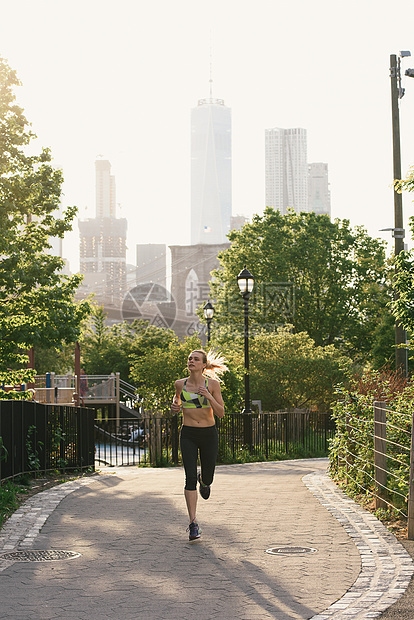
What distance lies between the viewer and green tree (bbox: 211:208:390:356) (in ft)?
151

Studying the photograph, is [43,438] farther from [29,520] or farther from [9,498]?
[29,520]

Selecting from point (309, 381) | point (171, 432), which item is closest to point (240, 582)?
point (171, 432)

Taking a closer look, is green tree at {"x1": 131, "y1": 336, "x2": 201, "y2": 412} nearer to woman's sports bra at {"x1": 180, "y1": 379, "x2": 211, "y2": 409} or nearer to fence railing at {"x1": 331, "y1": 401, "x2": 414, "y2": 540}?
fence railing at {"x1": 331, "y1": 401, "x2": 414, "y2": 540}

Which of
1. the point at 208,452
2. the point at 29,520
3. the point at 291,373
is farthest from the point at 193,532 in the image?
the point at 291,373

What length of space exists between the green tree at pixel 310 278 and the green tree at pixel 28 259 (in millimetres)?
24179

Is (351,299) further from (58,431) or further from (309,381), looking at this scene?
(58,431)

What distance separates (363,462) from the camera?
1111 centimetres

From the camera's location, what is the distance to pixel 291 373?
35.5 meters

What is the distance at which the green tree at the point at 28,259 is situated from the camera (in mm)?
19250

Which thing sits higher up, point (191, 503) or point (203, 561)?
point (191, 503)

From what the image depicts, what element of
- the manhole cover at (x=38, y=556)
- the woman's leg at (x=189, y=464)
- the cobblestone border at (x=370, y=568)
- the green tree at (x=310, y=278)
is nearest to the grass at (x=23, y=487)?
the manhole cover at (x=38, y=556)

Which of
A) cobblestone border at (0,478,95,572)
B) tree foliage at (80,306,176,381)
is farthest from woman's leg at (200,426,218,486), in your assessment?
Result: tree foliage at (80,306,176,381)

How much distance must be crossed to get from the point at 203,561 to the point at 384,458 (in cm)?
338

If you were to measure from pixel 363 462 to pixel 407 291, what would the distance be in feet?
21.0
